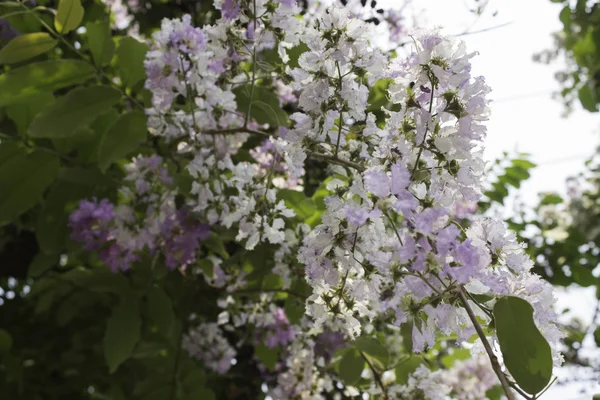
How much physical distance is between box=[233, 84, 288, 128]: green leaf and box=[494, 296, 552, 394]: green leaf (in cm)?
→ 73

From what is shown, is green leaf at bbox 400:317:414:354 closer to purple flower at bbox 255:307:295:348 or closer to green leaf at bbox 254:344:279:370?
purple flower at bbox 255:307:295:348

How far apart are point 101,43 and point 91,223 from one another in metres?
0.50

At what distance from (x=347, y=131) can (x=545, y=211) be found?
217 centimetres

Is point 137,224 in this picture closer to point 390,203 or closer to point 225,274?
point 225,274

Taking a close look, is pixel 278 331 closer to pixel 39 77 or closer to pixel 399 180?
pixel 39 77

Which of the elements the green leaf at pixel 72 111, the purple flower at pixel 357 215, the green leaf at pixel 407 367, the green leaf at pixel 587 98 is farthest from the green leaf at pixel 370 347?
the green leaf at pixel 587 98

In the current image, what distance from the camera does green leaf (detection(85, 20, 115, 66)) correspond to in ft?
4.65

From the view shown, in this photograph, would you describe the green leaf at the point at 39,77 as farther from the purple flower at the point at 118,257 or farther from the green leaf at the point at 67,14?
the purple flower at the point at 118,257

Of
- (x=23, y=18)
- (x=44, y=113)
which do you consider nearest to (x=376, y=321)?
(x=44, y=113)

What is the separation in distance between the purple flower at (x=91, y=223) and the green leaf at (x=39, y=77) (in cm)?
36

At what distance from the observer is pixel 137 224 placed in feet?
4.87

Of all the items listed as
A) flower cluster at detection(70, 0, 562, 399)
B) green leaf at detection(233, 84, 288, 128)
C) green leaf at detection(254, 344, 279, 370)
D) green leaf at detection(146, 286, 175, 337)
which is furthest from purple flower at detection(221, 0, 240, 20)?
green leaf at detection(254, 344, 279, 370)

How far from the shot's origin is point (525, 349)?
0.66 m

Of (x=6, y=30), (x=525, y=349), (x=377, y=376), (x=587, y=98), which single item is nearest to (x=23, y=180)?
(x=6, y=30)
